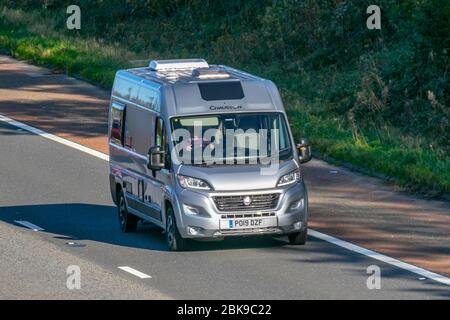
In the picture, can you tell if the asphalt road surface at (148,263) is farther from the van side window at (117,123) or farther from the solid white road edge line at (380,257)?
the van side window at (117,123)

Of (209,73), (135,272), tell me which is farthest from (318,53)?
(135,272)

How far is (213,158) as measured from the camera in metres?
20.3

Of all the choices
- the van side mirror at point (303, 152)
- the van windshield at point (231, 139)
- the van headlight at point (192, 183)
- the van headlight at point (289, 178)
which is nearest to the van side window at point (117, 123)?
the van windshield at point (231, 139)

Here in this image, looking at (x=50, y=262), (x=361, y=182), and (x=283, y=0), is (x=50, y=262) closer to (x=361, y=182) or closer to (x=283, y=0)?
(x=361, y=182)

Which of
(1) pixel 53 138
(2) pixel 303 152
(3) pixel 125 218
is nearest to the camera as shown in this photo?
(2) pixel 303 152

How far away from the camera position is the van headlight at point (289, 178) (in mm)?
20047

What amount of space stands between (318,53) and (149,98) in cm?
1925

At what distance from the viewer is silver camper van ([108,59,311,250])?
19.8 metres

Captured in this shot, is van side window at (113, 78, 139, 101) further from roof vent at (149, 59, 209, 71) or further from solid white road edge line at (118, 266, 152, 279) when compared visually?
solid white road edge line at (118, 266, 152, 279)

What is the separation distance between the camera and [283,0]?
145 ft

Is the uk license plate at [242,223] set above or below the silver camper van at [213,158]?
below

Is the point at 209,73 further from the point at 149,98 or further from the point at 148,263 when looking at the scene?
the point at 148,263

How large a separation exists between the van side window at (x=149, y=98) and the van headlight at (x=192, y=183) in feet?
4.59

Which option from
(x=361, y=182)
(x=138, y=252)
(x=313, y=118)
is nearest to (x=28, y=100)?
(x=313, y=118)
